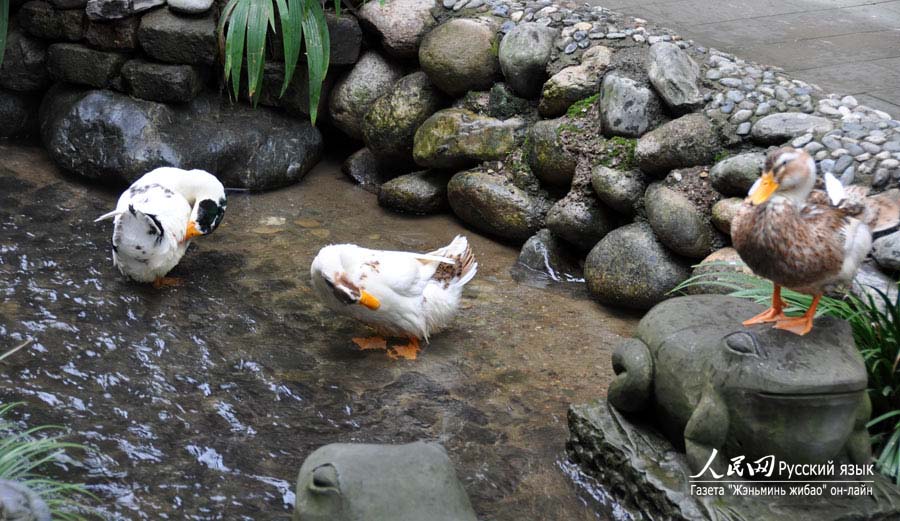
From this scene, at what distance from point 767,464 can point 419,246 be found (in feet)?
10.1

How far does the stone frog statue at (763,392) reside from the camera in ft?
9.31

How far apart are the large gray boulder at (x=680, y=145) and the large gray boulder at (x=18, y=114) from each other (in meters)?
4.40

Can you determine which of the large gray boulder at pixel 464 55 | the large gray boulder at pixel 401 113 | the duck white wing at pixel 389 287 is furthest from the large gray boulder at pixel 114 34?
the duck white wing at pixel 389 287

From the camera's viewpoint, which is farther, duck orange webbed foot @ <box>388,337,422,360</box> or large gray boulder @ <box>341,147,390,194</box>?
large gray boulder @ <box>341,147,390,194</box>

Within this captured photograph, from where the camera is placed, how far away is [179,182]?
5.20 m

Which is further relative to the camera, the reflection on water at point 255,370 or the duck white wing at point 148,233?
the duck white wing at point 148,233

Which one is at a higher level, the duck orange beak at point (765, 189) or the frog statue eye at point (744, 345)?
the duck orange beak at point (765, 189)

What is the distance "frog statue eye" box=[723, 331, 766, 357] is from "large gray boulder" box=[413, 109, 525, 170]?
305 centimetres

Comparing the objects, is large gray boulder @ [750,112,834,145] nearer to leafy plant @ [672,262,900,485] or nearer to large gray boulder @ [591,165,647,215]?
large gray boulder @ [591,165,647,215]

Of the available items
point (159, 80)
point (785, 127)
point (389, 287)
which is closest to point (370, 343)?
point (389, 287)

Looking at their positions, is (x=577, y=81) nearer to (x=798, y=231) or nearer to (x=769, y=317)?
(x=769, y=317)

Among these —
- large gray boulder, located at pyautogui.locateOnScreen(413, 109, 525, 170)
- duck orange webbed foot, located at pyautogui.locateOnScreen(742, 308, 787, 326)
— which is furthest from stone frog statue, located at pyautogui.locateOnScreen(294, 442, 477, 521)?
large gray boulder, located at pyautogui.locateOnScreen(413, 109, 525, 170)

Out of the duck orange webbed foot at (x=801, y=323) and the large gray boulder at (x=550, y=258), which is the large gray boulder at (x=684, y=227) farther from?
the duck orange webbed foot at (x=801, y=323)

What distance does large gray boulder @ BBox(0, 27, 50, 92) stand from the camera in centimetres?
644
